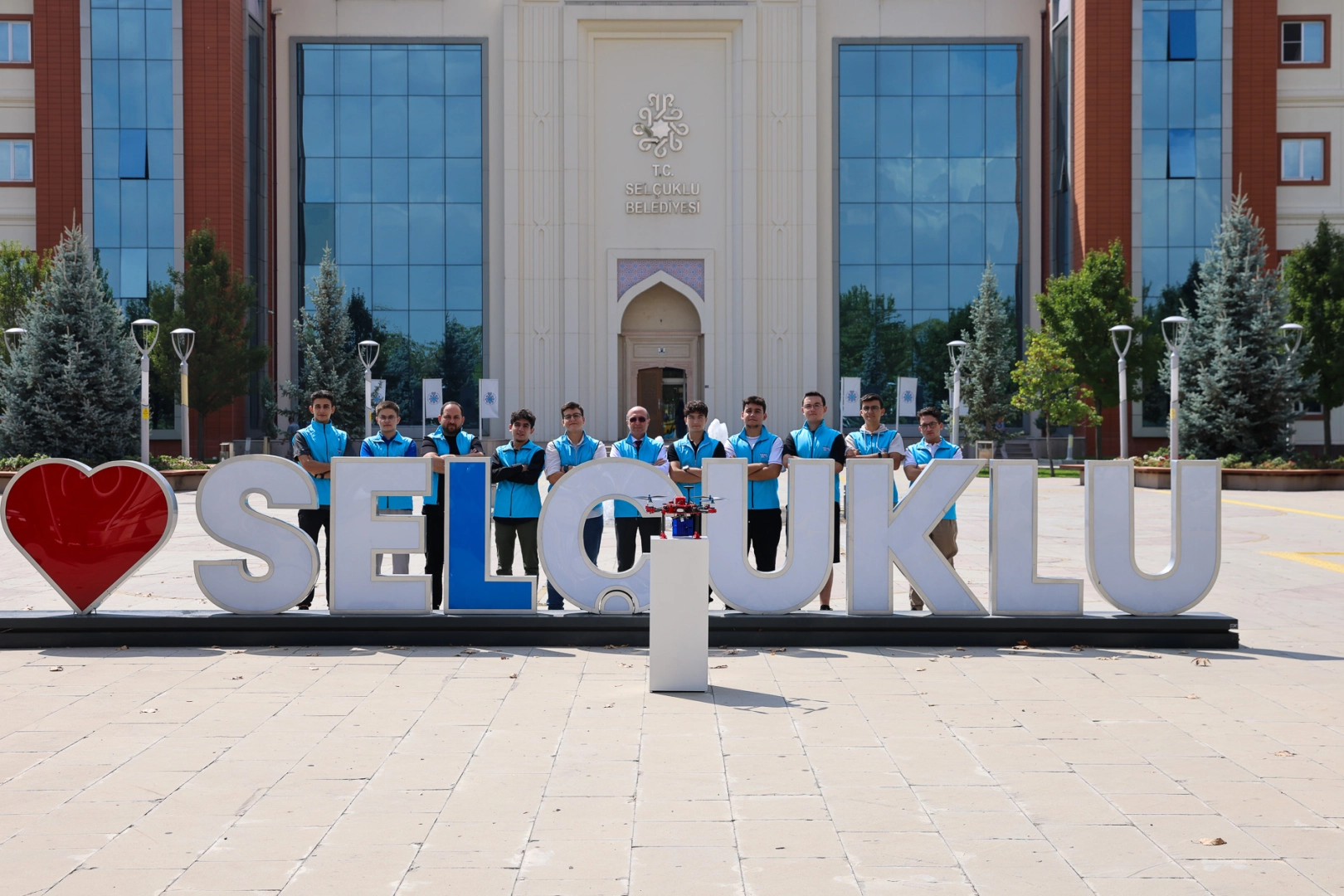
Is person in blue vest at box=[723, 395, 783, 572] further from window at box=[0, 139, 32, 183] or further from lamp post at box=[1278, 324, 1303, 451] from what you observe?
window at box=[0, 139, 32, 183]

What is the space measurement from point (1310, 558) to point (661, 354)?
34724 millimetres

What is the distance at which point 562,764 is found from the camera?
628cm

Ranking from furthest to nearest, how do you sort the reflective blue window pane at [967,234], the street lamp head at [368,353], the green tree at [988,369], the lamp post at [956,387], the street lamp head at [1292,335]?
the reflective blue window pane at [967,234]
the green tree at [988,369]
the street lamp head at [368,353]
the lamp post at [956,387]
the street lamp head at [1292,335]

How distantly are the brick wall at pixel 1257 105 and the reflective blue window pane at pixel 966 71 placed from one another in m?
8.99

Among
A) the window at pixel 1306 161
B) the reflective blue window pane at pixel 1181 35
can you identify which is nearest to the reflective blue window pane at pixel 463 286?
the reflective blue window pane at pixel 1181 35

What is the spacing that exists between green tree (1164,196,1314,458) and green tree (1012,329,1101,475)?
14.2ft

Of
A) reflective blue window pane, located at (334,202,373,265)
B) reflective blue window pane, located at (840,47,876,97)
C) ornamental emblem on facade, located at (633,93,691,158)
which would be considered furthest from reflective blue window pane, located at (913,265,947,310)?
reflective blue window pane, located at (334,202,373,265)

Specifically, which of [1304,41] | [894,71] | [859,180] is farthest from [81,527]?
[1304,41]

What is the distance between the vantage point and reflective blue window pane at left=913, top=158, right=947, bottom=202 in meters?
48.8

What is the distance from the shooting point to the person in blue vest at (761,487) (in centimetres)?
1064

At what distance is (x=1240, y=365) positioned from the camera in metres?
33.9

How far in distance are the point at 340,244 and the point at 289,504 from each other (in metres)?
→ 41.2

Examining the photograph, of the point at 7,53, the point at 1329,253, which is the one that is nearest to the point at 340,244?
the point at 7,53

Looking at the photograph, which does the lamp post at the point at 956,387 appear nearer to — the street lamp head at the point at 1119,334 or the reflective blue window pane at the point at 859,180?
the street lamp head at the point at 1119,334
